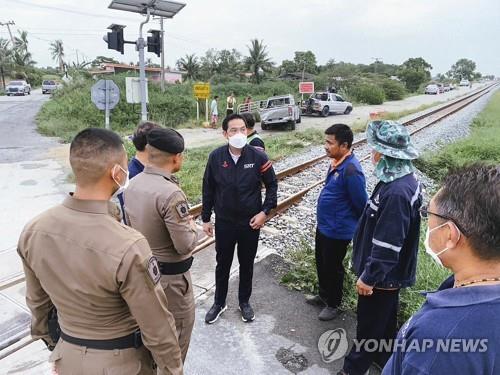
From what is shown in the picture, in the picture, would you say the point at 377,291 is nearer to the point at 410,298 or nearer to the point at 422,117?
the point at 410,298

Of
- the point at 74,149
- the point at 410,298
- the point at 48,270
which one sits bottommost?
the point at 410,298

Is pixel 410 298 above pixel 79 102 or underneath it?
underneath

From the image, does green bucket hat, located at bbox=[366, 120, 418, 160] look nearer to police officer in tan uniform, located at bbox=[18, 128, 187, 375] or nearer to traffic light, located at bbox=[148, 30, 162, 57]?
police officer in tan uniform, located at bbox=[18, 128, 187, 375]

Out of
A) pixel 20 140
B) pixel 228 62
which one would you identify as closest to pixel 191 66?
pixel 228 62

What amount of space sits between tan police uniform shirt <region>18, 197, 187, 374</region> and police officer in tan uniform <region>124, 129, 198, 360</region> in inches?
28.6

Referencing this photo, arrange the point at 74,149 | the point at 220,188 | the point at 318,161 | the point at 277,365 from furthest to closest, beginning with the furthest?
the point at 318,161
the point at 220,188
the point at 277,365
the point at 74,149

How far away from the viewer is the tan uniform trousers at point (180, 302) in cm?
253

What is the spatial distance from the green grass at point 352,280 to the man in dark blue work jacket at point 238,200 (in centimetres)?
80

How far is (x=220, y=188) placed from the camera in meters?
3.56

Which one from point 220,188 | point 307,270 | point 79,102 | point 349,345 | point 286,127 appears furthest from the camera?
point 79,102

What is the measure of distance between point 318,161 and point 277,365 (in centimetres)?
808

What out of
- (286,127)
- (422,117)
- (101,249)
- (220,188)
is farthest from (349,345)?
(422,117)

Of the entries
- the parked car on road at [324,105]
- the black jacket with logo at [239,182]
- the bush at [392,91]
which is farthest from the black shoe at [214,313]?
the bush at [392,91]

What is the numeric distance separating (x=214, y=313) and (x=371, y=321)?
1.49 metres
